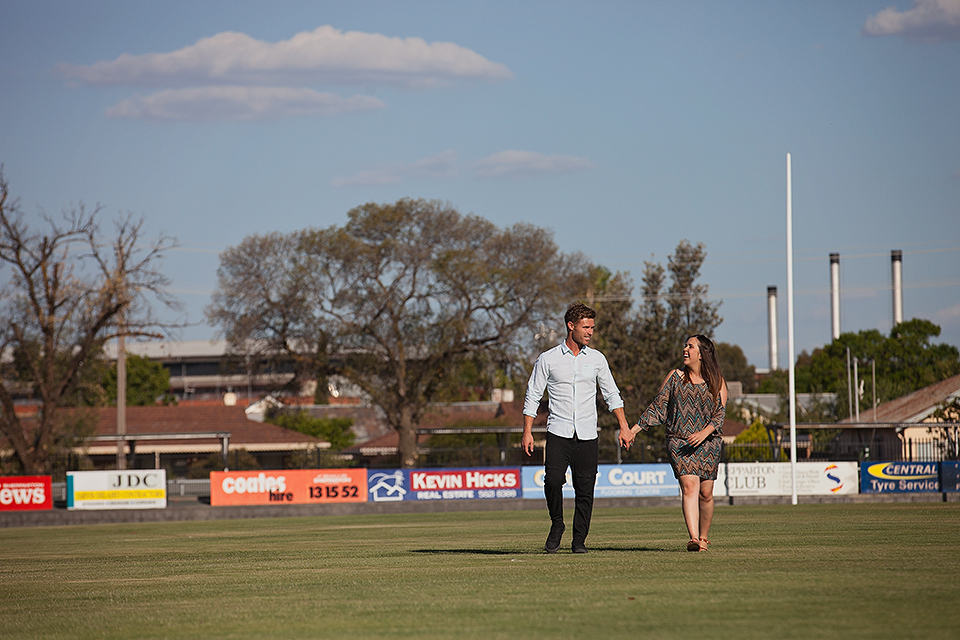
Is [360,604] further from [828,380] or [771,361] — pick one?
[771,361]

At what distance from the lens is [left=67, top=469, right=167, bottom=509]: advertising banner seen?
3036 cm

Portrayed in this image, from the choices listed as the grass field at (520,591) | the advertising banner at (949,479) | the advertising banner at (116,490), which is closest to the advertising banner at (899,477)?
the advertising banner at (949,479)

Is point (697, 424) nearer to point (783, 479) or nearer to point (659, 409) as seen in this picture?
point (659, 409)

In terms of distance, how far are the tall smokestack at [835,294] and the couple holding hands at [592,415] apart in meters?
82.7

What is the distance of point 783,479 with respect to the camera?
1120 inches

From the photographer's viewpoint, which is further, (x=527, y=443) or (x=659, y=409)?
(x=659, y=409)

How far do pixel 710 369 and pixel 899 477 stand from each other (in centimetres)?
2123

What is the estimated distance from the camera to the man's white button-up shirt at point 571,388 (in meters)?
8.77

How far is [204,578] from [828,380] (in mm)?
81835

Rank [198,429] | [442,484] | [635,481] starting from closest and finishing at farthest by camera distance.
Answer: [635,481] < [442,484] < [198,429]

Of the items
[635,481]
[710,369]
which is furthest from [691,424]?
[635,481]

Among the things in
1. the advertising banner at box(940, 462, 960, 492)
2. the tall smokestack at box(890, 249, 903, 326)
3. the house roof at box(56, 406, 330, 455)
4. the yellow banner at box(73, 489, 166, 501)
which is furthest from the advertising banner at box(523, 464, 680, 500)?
the tall smokestack at box(890, 249, 903, 326)

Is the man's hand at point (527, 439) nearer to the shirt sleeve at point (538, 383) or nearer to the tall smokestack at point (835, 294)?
the shirt sleeve at point (538, 383)

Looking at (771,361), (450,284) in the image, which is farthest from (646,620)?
(771,361)
